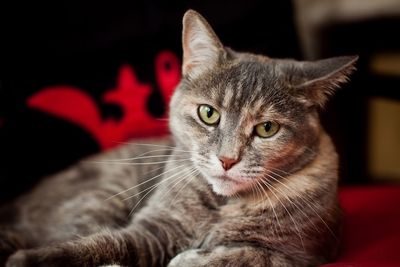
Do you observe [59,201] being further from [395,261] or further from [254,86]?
[395,261]

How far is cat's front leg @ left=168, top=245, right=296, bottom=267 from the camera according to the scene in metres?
1.26

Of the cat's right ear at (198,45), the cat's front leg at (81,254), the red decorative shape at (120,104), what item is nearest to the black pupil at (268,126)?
the cat's right ear at (198,45)

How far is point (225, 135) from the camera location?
1298 millimetres

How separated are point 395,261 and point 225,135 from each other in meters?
0.57

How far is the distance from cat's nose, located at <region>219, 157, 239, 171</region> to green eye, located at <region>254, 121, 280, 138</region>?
0.38 ft

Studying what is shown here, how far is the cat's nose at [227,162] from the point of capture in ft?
4.11

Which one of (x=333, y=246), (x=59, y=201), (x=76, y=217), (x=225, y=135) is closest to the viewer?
(x=225, y=135)

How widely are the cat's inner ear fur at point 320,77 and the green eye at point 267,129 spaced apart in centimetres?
11

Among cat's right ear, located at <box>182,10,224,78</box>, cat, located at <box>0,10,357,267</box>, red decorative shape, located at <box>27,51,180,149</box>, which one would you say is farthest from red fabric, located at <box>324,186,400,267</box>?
red decorative shape, located at <box>27,51,180,149</box>

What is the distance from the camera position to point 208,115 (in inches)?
54.6

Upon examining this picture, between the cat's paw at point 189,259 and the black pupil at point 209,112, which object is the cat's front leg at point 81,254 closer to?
the cat's paw at point 189,259

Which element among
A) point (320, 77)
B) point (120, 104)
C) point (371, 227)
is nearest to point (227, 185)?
point (320, 77)

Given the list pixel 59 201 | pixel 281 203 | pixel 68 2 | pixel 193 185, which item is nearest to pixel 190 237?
pixel 193 185

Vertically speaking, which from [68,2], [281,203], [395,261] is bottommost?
[395,261]
